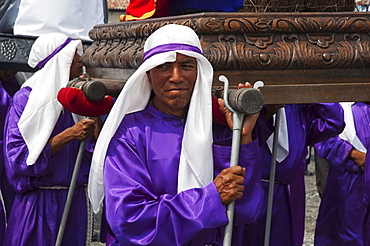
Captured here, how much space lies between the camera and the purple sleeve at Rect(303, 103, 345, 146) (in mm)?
4219

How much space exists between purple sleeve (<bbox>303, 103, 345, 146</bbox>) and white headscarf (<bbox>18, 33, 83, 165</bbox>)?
1510mm

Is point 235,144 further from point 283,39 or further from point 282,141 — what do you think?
point 282,141

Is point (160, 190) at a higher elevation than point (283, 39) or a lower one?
lower

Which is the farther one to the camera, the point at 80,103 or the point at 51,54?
the point at 51,54

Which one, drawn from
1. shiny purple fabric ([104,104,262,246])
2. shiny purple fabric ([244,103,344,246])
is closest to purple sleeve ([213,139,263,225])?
shiny purple fabric ([104,104,262,246])

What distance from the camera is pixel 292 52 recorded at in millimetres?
2799

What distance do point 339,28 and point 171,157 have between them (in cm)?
85

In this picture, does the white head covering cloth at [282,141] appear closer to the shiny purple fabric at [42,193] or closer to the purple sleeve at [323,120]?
the purple sleeve at [323,120]

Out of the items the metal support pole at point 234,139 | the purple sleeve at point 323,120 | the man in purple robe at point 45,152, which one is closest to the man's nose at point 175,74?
the metal support pole at point 234,139

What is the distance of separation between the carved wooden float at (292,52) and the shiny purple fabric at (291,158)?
127cm

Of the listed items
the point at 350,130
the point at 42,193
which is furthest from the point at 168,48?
the point at 350,130

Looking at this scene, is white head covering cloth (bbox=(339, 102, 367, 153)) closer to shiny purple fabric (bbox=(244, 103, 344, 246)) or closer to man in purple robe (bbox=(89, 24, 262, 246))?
shiny purple fabric (bbox=(244, 103, 344, 246))

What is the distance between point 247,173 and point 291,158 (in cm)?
136

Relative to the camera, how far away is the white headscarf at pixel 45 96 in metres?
4.34
